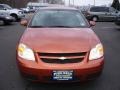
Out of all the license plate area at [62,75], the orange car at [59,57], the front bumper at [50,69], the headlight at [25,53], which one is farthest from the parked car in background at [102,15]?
the license plate area at [62,75]

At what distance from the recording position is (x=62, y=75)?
527 cm

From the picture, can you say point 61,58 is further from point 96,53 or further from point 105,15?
point 105,15

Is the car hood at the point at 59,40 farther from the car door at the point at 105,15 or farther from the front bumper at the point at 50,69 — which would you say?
the car door at the point at 105,15

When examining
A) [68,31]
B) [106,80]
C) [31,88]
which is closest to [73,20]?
[68,31]

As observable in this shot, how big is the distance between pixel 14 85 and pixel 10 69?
1272mm

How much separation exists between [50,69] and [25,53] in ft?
1.99

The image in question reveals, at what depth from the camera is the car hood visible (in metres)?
5.44

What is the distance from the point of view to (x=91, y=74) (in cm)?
541

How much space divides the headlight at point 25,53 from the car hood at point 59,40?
0.08 meters

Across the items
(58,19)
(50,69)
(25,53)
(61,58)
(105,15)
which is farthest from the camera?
(105,15)

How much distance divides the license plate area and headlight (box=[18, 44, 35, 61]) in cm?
50

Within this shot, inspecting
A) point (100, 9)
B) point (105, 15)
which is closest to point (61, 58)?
point (105, 15)

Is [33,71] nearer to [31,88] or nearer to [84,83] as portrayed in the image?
[31,88]

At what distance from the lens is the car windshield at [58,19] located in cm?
699
